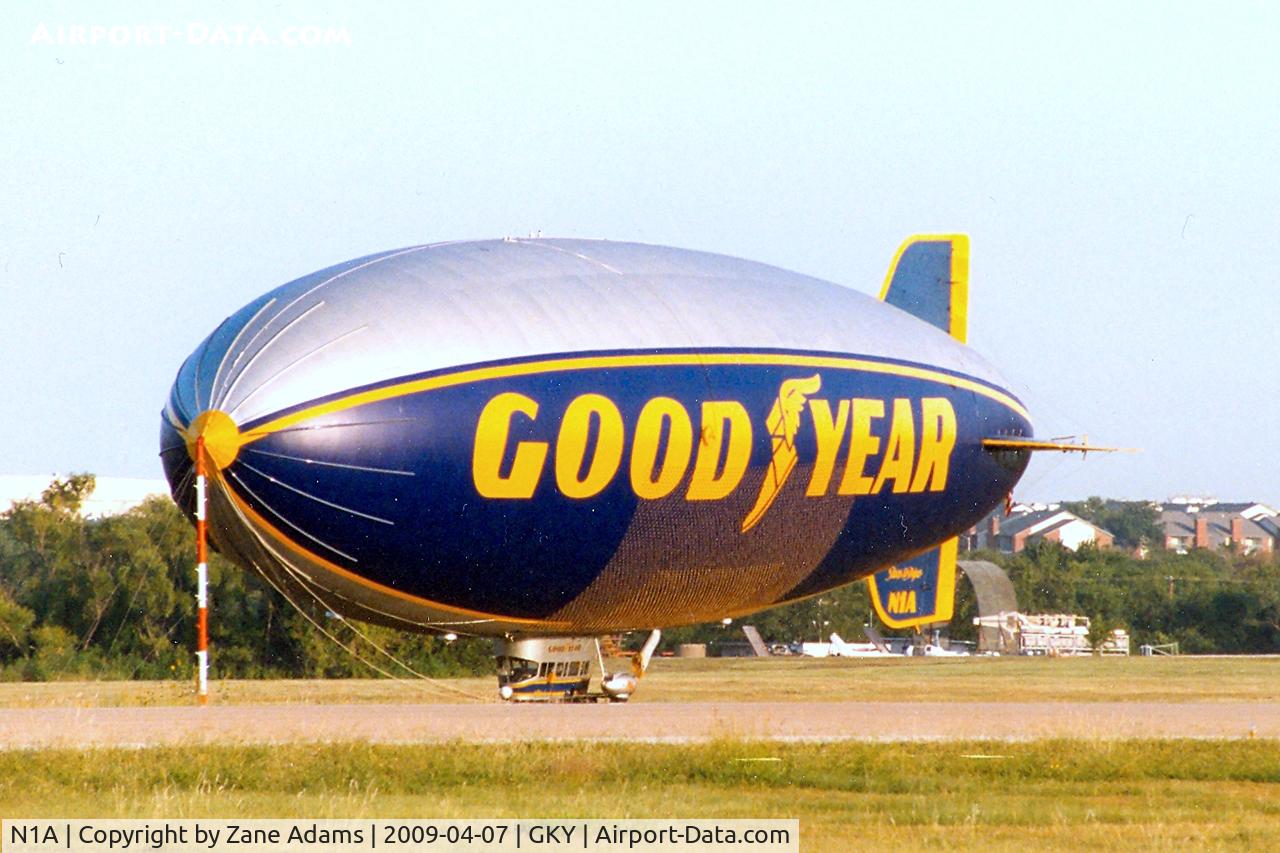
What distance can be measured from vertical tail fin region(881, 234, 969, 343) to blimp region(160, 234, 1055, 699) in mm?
A: 5414

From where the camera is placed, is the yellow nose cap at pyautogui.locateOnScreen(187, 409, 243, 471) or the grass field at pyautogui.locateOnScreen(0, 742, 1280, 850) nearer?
the grass field at pyautogui.locateOnScreen(0, 742, 1280, 850)

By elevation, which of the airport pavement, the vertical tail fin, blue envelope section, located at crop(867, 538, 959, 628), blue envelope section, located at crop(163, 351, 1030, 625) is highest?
the vertical tail fin

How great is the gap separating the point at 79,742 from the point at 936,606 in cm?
1932

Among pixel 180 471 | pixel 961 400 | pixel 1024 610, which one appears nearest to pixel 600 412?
pixel 180 471

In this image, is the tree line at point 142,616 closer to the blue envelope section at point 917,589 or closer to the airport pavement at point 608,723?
the blue envelope section at point 917,589

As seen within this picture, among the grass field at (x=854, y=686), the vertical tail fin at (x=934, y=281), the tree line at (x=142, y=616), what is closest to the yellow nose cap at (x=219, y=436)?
the grass field at (x=854, y=686)

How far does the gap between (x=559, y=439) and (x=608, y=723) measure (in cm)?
390

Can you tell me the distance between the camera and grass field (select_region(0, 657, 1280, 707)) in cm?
4169

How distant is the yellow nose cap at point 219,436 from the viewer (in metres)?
26.6

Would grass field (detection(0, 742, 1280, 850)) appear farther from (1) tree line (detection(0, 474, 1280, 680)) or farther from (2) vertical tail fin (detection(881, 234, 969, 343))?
(1) tree line (detection(0, 474, 1280, 680))

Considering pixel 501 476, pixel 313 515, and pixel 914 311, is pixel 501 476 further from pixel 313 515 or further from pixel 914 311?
pixel 914 311

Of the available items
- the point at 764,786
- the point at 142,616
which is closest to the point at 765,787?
the point at 764,786

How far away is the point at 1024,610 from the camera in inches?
4274

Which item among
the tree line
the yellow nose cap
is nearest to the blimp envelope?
the yellow nose cap
